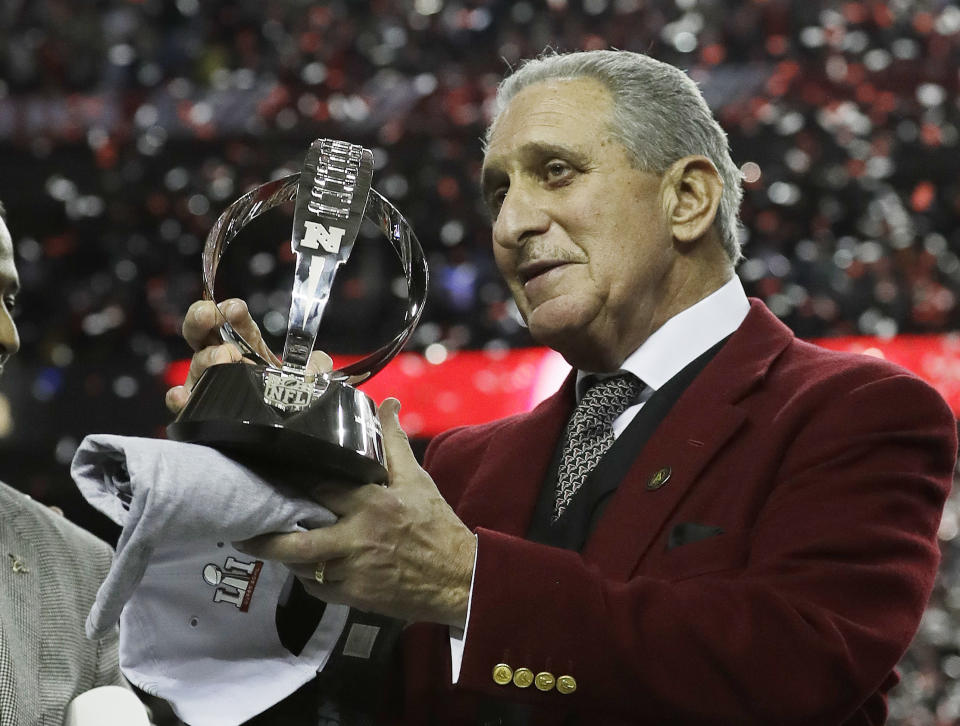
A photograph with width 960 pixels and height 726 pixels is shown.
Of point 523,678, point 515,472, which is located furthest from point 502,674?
point 515,472

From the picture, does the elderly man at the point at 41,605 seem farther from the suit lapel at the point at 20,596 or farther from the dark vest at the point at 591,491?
the dark vest at the point at 591,491

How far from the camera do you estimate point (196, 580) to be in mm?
1025

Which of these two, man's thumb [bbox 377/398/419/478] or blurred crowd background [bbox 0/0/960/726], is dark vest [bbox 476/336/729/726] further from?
blurred crowd background [bbox 0/0/960/726]

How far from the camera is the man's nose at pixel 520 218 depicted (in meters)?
1.32

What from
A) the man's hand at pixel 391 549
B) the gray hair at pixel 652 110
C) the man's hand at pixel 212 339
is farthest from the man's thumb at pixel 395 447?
the gray hair at pixel 652 110

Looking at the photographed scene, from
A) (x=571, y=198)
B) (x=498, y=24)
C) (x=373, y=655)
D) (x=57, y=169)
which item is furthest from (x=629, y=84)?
(x=57, y=169)

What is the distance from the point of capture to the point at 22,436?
523 centimetres

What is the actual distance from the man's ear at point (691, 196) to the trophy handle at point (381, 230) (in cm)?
39

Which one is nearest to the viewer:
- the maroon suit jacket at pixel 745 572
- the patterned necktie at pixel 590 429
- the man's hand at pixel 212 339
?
the maroon suit jacket at pixel 745 572

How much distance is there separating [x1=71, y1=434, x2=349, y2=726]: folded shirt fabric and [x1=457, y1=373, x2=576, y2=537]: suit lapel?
21cm

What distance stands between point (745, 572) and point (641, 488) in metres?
0.14

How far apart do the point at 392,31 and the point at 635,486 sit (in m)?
4.73

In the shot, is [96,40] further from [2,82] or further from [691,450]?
[691,450]

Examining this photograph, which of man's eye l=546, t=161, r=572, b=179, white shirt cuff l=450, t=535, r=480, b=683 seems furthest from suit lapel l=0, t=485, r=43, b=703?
man's eye l=546, t=161, r=572, b=179
